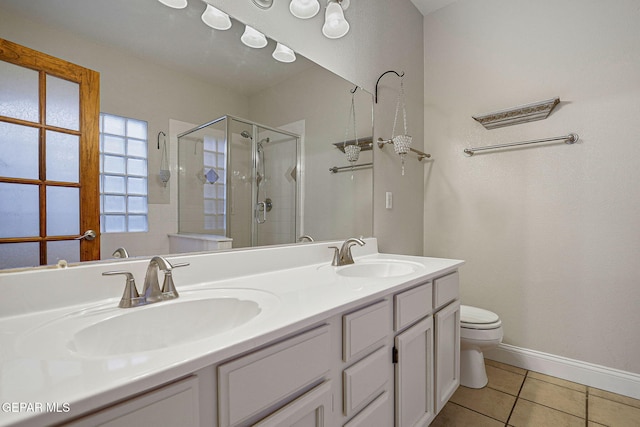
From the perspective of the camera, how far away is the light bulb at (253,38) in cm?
129

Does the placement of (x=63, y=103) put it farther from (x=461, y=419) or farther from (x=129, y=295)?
(x=461, y=419)

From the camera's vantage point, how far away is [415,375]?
1251 mm

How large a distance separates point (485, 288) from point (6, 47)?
268 centimetres

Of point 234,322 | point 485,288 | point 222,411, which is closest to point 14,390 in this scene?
point 222,411

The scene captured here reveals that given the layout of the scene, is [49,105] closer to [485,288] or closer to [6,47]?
[6,47]

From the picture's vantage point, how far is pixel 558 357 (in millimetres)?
1987

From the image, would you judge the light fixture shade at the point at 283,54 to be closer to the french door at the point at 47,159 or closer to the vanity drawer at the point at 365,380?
the french door at the point at 47,159

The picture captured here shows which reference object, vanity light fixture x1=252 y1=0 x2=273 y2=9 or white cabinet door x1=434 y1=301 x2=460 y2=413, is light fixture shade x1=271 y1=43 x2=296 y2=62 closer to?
vanity light fixture x1=252 y1=0 x2=273 y2=9

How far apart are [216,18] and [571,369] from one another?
2736mm

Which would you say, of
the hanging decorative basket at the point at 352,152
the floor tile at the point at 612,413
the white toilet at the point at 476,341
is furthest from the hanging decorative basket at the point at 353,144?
the floor tile at the point at 612,413

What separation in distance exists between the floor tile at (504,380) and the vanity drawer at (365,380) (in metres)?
1.25

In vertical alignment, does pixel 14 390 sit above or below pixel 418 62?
below

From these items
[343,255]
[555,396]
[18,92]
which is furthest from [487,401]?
[18,92]

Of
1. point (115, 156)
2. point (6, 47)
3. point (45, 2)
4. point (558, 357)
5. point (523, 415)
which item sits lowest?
point (523, 415)
